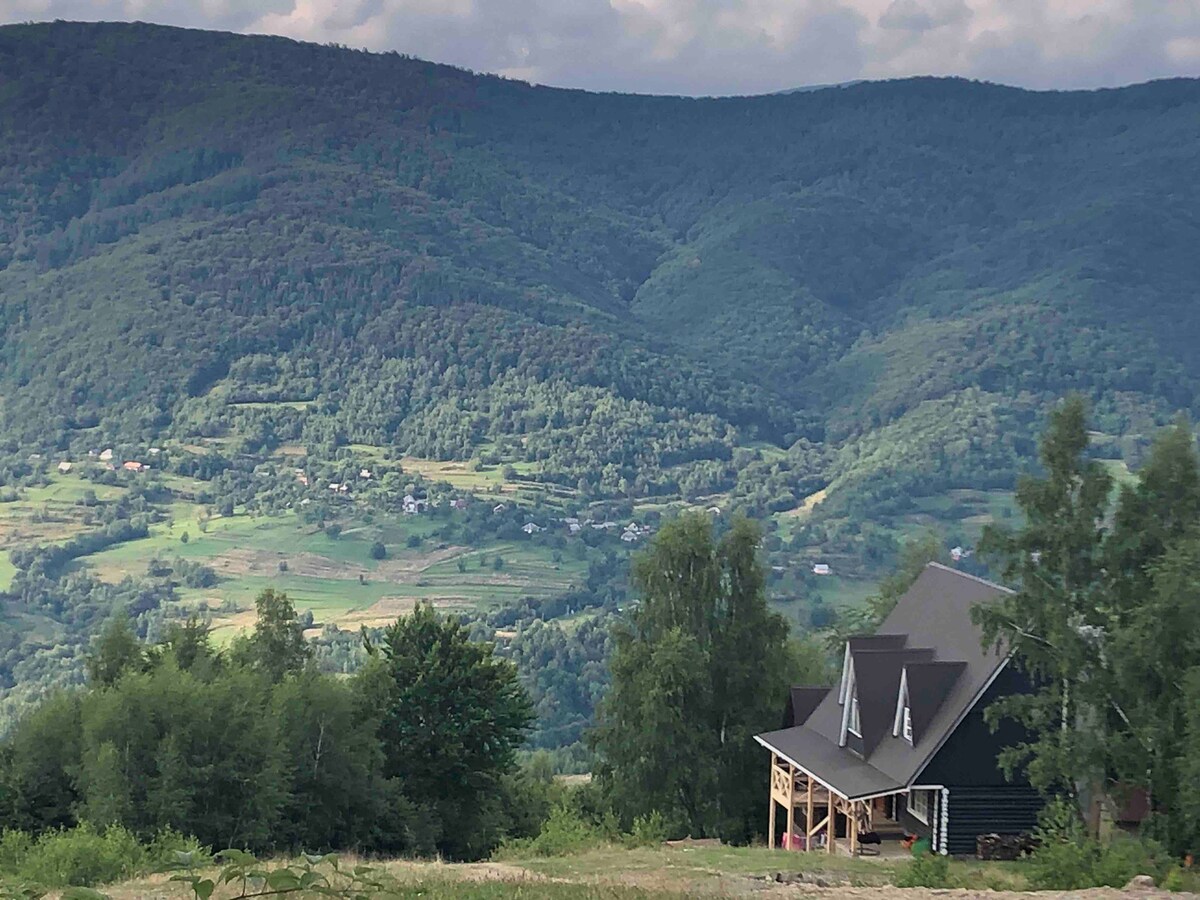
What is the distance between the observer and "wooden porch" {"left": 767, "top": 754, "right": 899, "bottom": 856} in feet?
98.9

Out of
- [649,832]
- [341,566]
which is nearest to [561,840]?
[649,832]

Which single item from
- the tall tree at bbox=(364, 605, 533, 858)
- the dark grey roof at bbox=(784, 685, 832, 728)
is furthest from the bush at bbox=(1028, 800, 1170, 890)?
the tall tree at bbox=(364, 605, 533, 858)

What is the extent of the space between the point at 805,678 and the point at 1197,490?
18707 millimetres

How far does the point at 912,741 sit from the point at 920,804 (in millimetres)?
1372

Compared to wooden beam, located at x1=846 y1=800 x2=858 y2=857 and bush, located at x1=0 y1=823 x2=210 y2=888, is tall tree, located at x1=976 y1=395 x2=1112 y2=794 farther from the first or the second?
bush, located at x1=0 y1=823 x2=210 y2=888

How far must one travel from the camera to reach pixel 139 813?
27672mm

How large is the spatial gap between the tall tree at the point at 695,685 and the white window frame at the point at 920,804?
574cm

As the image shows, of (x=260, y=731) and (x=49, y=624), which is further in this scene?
(x=49, y=624)

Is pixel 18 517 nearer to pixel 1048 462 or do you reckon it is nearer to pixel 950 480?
pixel 950 480

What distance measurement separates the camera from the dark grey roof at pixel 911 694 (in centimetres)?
2934

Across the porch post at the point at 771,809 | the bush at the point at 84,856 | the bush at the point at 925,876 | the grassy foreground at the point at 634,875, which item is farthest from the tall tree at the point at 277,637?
the bush at the point at 925,876

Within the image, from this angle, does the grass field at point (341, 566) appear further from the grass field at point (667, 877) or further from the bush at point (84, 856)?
the grass field at point (667, 877)

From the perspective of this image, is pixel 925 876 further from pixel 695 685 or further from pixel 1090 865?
pixel 695 685

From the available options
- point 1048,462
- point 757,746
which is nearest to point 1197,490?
point 1048,462
